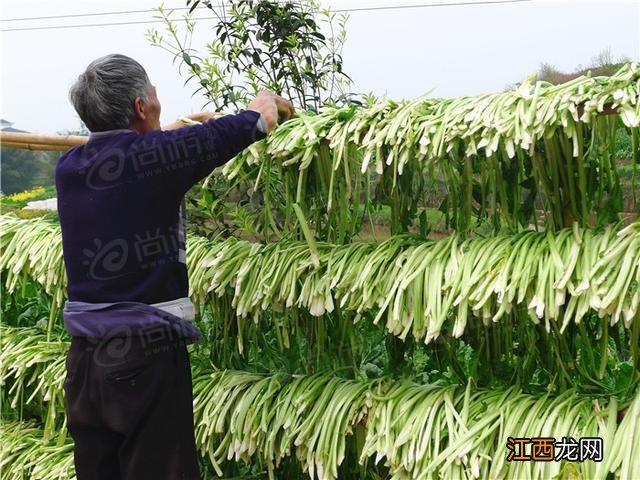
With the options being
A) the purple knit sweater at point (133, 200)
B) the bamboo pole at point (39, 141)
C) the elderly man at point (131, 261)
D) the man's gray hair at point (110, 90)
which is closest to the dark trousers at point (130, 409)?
the elderly man at point (131, 261)

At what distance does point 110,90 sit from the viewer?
6.23 feet

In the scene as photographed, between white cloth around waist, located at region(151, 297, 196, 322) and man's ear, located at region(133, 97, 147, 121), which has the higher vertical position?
man's ear, located at region(133, 97, 147, 121)

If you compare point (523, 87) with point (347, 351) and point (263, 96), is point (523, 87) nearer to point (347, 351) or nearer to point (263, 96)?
point (263, 96)

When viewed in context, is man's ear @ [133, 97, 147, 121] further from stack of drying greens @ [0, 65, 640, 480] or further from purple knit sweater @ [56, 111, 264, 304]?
stack of drying greens @ [0, 65, 640, 480]

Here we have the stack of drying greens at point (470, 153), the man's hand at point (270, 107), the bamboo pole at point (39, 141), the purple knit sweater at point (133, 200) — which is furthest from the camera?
the bamboo pole at point (39, 141)

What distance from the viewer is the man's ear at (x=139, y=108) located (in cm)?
193

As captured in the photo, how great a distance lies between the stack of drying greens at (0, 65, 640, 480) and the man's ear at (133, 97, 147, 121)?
11.8 inches

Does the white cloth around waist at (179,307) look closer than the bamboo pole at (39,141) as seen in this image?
Yes

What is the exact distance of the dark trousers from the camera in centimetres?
192

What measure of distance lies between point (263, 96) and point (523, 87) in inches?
24.9

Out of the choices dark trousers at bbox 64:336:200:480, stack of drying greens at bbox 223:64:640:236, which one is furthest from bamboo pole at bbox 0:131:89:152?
dark trousers at bbox 64:336:200:480

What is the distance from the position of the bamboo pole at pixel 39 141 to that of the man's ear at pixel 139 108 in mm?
652

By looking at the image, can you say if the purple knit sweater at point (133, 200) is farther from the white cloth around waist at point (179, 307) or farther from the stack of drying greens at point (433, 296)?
the stack of drying greens at point (433, 296)

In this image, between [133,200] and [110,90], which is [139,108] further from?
[133,200]
